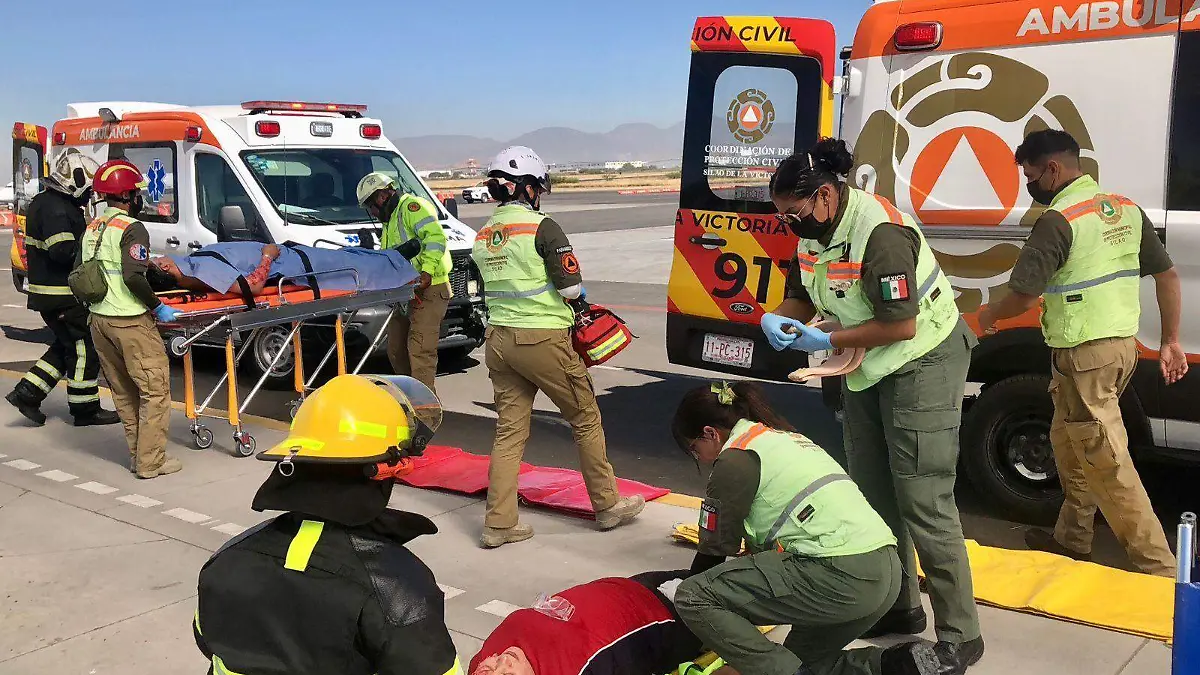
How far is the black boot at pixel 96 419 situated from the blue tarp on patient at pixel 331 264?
153 cm

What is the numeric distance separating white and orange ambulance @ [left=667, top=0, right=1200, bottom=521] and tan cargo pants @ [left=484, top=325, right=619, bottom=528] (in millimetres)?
1236

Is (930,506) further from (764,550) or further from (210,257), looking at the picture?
(210,257)

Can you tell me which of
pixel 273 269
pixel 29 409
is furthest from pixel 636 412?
pixel 29 409

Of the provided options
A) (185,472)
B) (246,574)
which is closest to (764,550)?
(246,574)

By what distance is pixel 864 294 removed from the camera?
11.8 ft

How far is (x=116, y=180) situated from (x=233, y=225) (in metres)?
2.56

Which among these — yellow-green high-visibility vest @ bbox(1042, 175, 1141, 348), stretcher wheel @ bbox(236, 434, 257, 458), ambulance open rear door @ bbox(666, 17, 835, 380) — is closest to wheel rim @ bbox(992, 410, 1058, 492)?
yellow-green high-visibility vest @ bbox(1042, 175, 1141, 348)

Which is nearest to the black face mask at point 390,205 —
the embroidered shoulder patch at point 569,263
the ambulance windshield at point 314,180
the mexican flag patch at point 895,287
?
the ambulance windshield at point 314,180

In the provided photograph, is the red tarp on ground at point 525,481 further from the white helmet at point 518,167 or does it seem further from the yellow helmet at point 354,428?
the yellow helmet at point 354,428

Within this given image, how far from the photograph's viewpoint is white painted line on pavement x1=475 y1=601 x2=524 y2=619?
432 centimetres

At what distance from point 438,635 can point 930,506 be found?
2.19 meters

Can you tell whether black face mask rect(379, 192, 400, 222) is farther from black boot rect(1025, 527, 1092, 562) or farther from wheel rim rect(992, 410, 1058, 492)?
black boot rect(1025, 527, 1092, 562)

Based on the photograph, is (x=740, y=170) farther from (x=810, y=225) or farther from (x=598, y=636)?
(x=598, y=636)

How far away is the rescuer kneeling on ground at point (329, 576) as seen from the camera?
6.28 ft
